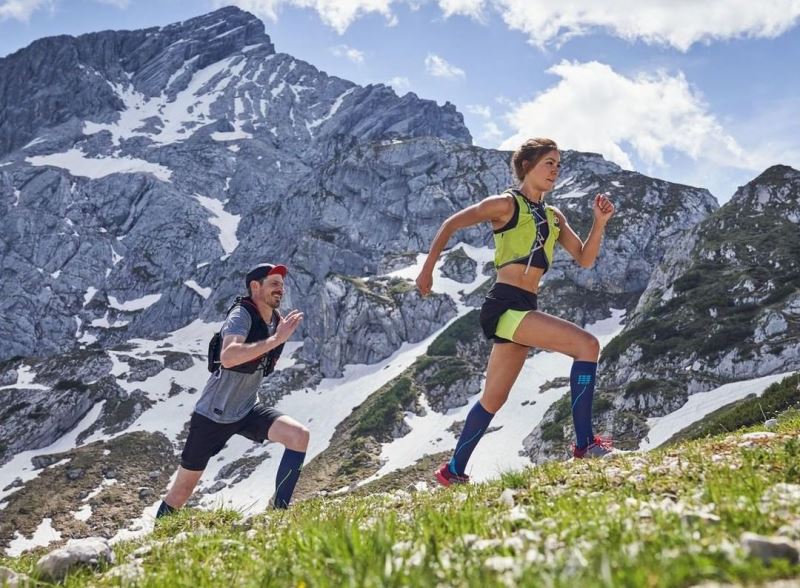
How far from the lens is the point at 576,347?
7.82 metres

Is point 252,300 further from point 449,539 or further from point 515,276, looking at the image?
point 449,539

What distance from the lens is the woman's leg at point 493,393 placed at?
827cm

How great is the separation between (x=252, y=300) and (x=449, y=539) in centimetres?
621

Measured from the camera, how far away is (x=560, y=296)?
153 m

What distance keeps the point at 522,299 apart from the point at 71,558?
19.9 feet

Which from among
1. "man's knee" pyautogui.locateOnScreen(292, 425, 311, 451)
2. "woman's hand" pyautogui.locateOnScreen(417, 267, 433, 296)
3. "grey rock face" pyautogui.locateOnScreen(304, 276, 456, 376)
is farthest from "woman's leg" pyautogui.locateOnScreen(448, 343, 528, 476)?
"grey rock face" pyautogui.locateOnScreen(304, 276, 456, 376)

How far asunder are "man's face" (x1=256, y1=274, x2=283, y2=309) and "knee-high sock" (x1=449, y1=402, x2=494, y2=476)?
3506 millimetres

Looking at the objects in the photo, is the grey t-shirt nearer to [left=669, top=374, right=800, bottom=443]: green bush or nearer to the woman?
the woman

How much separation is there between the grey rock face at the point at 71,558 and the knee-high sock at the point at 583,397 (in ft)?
19.2

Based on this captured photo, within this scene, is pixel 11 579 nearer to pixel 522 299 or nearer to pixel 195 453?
pixel 195 453

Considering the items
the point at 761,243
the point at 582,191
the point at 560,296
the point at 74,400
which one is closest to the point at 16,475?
the point at 74,400

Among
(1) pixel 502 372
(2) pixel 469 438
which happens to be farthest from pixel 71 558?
(1) pixel 502 372

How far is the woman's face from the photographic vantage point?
8.44m

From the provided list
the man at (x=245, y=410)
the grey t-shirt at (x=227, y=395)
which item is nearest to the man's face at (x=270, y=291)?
the man at (x=245, y=410)
